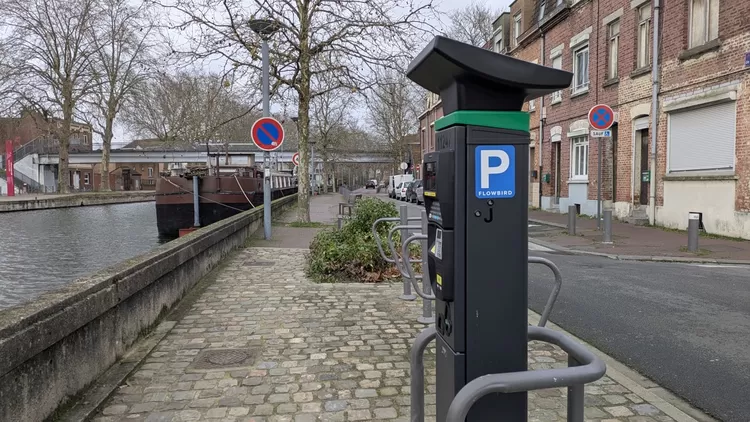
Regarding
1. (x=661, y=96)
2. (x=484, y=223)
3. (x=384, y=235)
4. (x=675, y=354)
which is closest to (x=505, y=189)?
(x=484, y=223)

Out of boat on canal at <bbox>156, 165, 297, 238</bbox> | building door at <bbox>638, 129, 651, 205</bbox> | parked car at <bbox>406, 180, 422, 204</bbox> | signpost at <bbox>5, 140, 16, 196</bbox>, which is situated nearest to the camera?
building door at <bbox>638, 129, 651, 205</bbox>

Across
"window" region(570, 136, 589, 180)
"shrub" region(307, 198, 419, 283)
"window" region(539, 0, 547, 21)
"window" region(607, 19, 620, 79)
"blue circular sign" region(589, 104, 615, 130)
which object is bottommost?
"shrub" region(307, 198, 419, 283)

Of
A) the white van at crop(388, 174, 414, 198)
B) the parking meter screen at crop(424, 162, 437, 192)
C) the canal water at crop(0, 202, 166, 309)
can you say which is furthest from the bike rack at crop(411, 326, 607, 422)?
the white van at crop(388, 174, 414, 198)

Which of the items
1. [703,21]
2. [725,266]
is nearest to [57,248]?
[725,266]

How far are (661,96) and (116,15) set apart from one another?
41294mm

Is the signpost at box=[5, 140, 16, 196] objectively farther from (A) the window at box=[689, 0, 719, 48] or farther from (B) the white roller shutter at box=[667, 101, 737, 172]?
(A) the window at box=[689, 0, 719, 48]

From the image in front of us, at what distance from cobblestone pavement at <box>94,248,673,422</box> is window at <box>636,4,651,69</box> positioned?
14.0 metres

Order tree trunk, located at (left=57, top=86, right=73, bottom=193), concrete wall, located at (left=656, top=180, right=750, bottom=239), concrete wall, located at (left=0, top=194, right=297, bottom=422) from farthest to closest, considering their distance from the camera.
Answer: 1. tree trunk, located at (left=57, top=86, right=73, bottom=193)
2. concrete wall, located at (left=656, top=180, right=750, bottom=239)
3. concrete wall, located at (left=0, top=194, right=297, bottom=422)

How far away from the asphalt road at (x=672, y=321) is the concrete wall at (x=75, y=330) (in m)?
4.25

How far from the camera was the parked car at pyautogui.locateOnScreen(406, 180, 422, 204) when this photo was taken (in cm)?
3292

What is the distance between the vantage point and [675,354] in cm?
471

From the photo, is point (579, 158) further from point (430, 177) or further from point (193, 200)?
point (430, 177)

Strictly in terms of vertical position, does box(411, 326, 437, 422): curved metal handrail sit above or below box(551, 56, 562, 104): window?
below

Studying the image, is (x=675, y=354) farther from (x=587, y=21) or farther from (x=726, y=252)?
(x=587, y=21)
